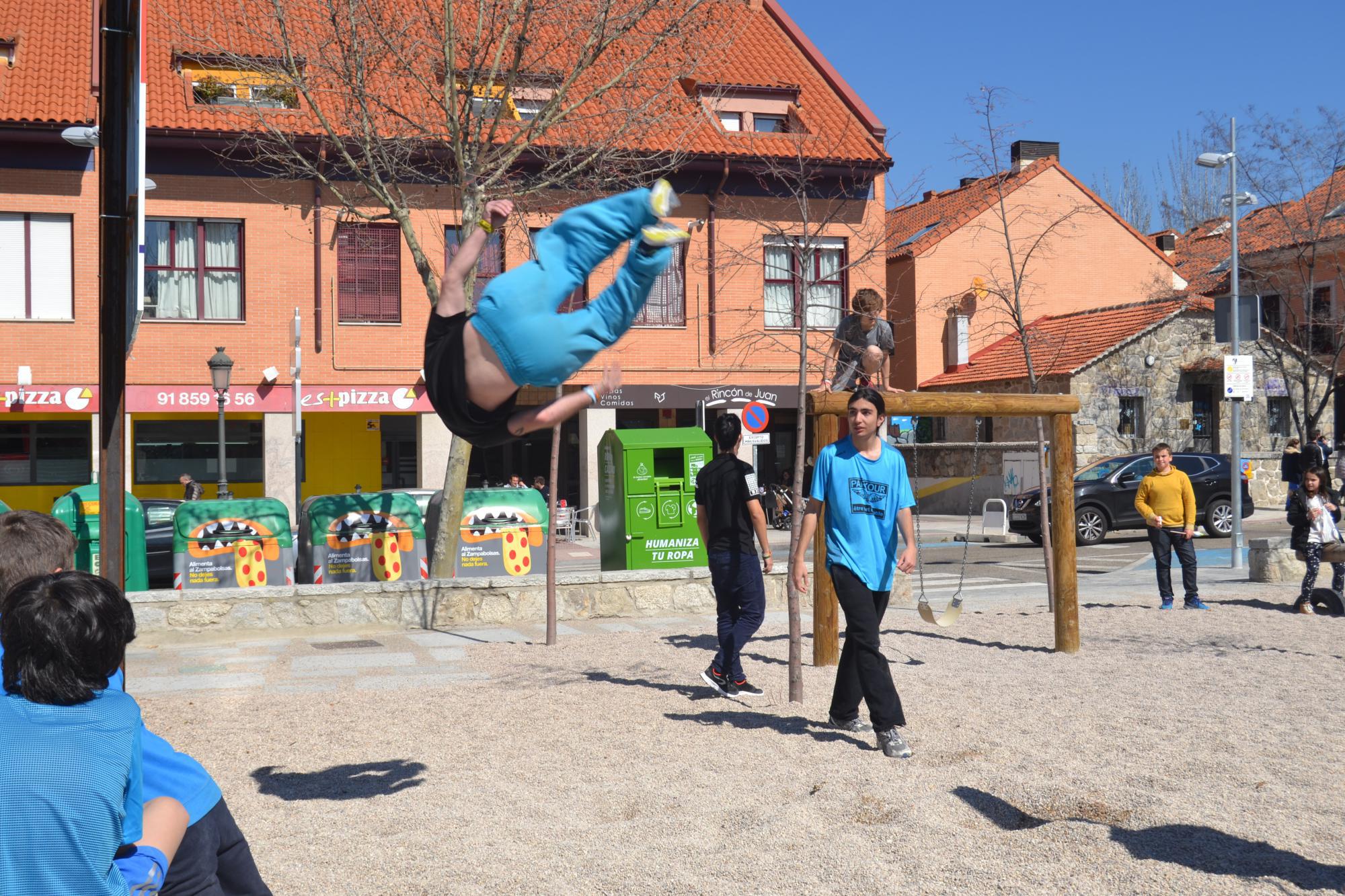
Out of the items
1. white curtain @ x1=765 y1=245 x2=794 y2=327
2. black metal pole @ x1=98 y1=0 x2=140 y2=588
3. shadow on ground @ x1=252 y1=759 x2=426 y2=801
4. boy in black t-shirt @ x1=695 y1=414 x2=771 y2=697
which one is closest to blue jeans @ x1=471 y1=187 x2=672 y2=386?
black metal pole @ x1=98 y1=0 x2=140 y2=588

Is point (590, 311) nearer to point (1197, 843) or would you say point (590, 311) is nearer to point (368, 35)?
point (1197, 843)

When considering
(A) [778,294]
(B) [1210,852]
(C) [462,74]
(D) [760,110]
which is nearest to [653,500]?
(C) [462,74]

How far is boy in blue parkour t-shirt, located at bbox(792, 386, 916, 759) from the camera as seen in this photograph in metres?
6.60

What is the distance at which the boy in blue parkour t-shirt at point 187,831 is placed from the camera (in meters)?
2.71

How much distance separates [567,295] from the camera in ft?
14.5

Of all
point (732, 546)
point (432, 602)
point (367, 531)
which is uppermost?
point (732, 546)

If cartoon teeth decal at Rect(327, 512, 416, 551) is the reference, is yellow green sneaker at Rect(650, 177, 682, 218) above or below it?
above

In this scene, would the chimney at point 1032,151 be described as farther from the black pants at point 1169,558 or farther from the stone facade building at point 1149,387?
the black pants at point 1169,558

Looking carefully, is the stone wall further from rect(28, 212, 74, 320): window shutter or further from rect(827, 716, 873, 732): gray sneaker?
rect(28, 212, 74, 320): window shutter

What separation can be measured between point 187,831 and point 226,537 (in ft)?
34.8

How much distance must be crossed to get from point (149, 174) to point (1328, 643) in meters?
23.1

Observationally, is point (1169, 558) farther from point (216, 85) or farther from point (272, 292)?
point (216, 85)

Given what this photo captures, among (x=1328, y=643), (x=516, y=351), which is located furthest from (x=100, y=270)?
(x=1328, y=643)

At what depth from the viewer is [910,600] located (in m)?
14.2
